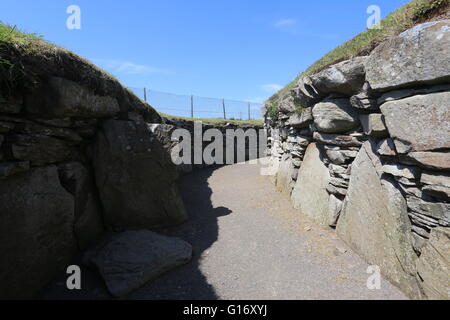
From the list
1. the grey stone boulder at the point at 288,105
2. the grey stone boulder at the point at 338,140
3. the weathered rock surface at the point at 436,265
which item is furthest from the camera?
the grey stone boulder at the point at 288,105

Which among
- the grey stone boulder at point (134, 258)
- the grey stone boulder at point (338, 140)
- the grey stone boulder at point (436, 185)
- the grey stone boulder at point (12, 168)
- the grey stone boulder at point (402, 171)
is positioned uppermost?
the grey stone boulder at point (338, 140)

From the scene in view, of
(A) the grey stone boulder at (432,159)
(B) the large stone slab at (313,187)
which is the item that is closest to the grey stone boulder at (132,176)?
(B) the large stone slab at (313,187)

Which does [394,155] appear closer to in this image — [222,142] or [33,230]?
[33,230]

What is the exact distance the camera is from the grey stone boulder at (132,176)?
432 cm

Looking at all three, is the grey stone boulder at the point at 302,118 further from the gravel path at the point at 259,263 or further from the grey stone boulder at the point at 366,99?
the gravel path at the point at 259,263

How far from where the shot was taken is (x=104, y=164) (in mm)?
4293

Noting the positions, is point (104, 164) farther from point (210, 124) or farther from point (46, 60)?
point (210, 124)

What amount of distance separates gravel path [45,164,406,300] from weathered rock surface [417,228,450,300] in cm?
44

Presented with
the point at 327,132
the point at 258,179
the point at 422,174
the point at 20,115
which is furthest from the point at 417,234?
the point at 258,179

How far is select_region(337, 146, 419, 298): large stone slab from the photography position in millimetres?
3049

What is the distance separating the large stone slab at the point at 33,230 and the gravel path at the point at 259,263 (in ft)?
1.19

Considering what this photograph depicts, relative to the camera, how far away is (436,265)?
2629 millimetres
